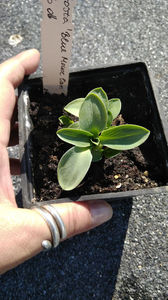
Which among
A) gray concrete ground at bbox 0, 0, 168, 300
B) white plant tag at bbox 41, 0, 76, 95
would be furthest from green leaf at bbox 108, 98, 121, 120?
gray concrete ground at bbox 0, 0, 168, 300

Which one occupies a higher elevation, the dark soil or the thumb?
the dark soil

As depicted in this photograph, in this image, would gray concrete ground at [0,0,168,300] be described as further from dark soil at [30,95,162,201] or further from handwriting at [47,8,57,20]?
handwriting at [47,8,57,20]

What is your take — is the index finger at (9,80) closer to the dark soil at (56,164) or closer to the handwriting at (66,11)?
the dark soil at (56,164)

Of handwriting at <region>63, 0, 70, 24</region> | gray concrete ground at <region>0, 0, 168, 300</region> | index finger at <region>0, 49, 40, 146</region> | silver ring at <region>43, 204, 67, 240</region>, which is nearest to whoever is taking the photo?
handwriting at <region>63, 0, 70, 24</region>

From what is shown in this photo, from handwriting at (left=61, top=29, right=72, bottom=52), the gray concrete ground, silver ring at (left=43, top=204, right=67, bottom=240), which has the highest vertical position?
handwriting at (left=61, top=29, right=72, bottom=52)

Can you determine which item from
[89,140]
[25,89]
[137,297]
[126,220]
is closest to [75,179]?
[89,140]

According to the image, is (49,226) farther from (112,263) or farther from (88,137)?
(112,263)
